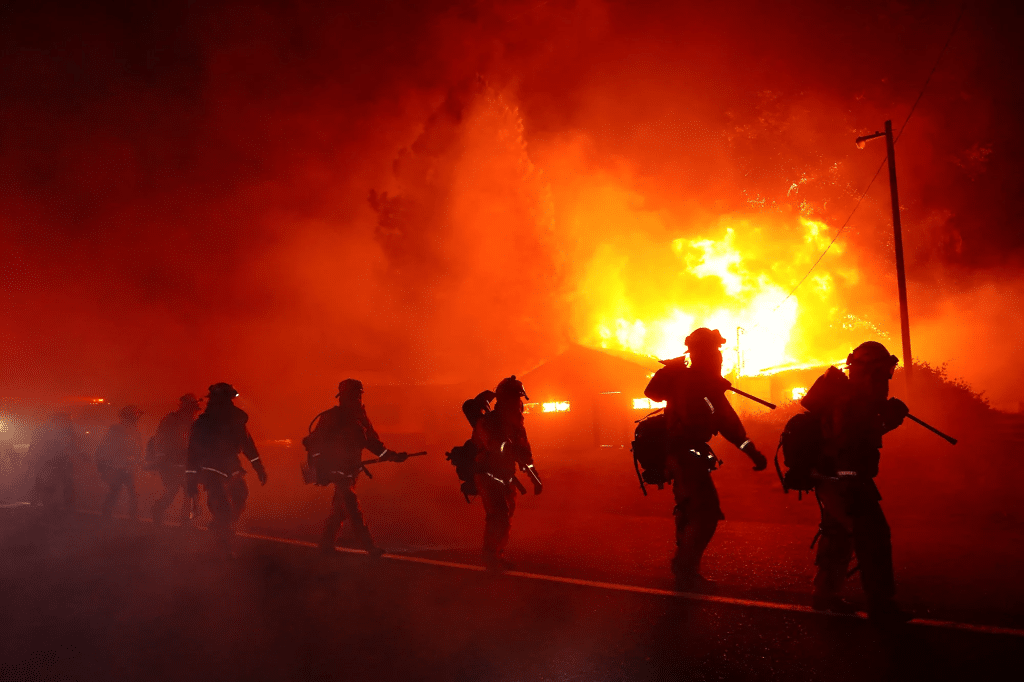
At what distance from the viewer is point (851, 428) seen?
505 cm

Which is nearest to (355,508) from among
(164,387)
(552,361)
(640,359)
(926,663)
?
(926,663)

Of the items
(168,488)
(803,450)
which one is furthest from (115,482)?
(803,450)

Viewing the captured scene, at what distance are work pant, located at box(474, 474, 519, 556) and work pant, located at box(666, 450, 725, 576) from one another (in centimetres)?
184

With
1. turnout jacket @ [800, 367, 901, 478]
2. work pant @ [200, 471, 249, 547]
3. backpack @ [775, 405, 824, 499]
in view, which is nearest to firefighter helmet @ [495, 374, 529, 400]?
backpack @ [775, 405, 824, 499]

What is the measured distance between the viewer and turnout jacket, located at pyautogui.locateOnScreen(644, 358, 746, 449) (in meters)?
5.75

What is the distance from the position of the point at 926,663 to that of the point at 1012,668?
→ 1.37 feet

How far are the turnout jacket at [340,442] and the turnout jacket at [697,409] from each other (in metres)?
3.59

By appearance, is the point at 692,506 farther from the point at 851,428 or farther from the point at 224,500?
the point at 224,500

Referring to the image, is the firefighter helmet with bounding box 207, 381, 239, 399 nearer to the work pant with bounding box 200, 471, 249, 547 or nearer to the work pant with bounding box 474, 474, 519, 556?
the work pant with bounding box 200, 471, 249, 547

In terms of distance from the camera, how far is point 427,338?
158ft

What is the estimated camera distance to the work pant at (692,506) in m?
5.79

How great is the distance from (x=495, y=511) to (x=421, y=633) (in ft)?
7.37

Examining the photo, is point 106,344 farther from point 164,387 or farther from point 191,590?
point 191,590

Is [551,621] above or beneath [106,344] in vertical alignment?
beneath
